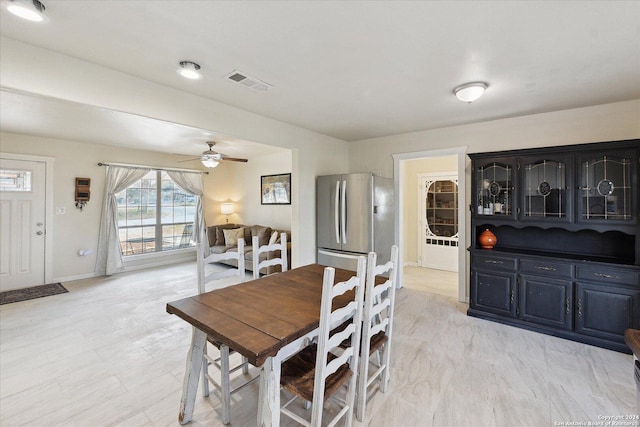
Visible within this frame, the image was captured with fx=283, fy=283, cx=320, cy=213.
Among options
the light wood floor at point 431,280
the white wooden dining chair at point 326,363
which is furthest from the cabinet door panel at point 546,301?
the white wooden dining chair at point 326,363

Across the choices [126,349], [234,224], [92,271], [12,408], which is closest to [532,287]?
[126,349]

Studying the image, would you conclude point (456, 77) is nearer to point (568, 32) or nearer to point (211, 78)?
point (568, 32)

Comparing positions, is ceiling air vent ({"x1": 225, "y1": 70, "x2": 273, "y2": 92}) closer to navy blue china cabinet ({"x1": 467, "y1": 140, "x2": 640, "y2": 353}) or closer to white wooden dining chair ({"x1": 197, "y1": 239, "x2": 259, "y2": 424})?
white wooden dining chair ({"x1": 197, "y1": 239, "x2": 259, "y2": 424})

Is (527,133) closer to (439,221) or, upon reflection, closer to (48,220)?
(439,221)

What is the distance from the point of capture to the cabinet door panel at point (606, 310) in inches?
106

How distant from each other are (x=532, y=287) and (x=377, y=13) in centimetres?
323

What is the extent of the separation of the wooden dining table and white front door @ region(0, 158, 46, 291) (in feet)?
16.0

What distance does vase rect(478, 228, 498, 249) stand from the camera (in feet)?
11.7

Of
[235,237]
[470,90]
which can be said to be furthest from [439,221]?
[235,237]

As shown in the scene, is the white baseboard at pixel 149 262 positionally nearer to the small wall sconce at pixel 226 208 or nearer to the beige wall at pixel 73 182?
the beige wall at pixel 73 182

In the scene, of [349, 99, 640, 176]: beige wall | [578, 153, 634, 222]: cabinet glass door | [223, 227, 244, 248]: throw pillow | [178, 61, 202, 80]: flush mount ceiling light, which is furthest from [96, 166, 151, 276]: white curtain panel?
[578, 153, 634, 222]: cabinet glass door

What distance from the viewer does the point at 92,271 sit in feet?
17.9

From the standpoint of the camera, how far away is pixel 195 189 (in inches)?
268

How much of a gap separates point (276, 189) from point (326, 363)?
17.2ft
